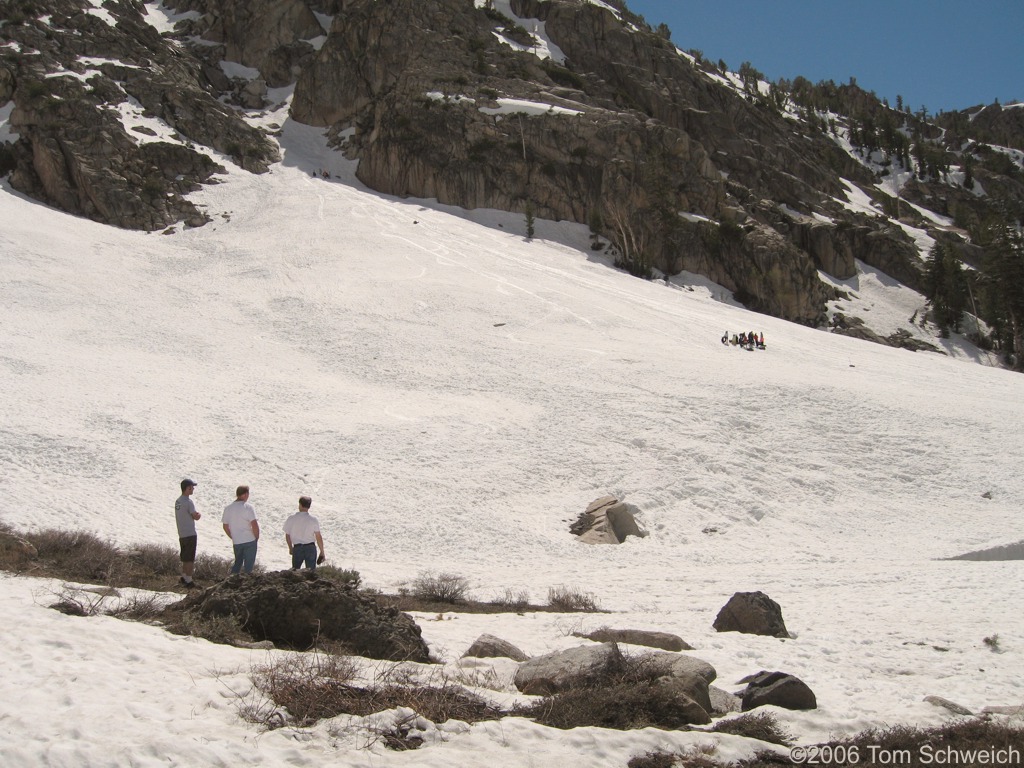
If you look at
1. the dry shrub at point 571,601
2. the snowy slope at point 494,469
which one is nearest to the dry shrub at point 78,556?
the snowy slope at point 494,469

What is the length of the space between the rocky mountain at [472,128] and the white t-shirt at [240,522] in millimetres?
50310

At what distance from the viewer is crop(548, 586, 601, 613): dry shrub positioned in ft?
39.4

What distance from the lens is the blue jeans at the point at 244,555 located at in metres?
11.2

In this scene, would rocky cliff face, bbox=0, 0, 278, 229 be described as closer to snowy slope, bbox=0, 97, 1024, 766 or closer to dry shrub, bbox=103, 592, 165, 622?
snowy slope, bbox=0, 97, 1024, 766

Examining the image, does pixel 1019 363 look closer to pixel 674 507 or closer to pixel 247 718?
pixel 674 507

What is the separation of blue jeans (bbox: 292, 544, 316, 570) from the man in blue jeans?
59 centimetres

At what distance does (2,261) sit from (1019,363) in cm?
6745

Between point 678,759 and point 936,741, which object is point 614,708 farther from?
point 936,741

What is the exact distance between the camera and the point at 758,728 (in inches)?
262

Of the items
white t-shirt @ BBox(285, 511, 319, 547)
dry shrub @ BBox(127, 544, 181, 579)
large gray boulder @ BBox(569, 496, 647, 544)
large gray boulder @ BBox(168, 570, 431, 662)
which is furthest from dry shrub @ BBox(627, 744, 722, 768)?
large gray boulder @ BBox(569, 496, 647, 544)

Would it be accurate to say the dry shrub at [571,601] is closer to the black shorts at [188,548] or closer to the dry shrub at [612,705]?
the dry shrub at [612,705]

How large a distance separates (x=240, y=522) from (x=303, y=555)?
3.49ft

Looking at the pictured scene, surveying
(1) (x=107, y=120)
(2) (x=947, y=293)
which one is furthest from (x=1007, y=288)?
(1) (x=107, y=120)

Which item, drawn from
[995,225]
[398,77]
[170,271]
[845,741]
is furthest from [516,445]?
[398,77]
